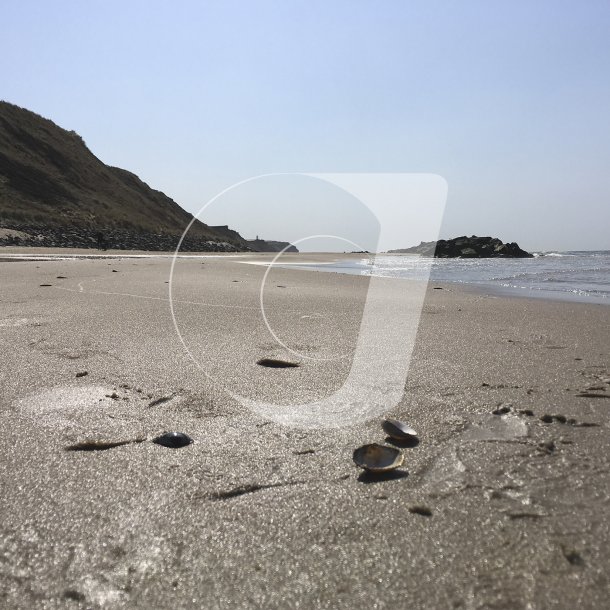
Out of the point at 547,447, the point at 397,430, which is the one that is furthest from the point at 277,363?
the point at 547,447

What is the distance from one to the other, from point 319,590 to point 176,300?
456cm

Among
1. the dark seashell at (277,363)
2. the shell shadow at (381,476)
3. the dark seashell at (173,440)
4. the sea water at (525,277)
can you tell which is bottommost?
the dark seashell at (173,440)

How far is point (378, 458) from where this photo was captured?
57.9 inches

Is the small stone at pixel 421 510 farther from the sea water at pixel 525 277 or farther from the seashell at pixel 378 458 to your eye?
the sea water at pixel 525 277

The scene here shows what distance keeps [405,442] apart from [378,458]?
8.6 inches

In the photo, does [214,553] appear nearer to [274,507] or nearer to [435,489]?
[274,507]

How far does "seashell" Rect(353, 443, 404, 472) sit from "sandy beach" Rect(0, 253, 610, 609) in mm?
33

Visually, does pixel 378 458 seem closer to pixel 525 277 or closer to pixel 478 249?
pixel 525 277

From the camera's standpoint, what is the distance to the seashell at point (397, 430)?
1662mm

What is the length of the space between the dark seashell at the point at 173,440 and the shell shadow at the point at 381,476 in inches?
23.1

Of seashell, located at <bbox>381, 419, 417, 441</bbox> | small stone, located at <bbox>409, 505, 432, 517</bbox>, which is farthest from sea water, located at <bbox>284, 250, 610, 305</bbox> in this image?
small stone, located at <bbox>409, 505, 432, 517</bbox>

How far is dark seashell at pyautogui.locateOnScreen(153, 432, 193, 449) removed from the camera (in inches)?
63.2

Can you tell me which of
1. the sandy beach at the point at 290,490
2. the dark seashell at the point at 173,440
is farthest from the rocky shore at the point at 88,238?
the dark seashell at the point at 173,440

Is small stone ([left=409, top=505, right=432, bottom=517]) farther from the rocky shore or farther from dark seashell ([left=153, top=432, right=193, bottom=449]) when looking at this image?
the rocky shore
